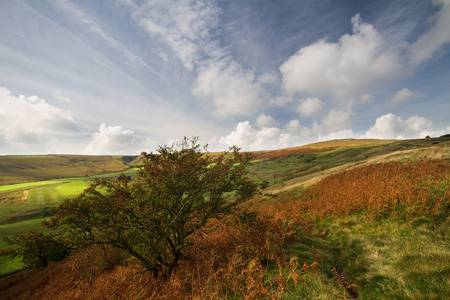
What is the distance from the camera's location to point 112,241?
6.12m

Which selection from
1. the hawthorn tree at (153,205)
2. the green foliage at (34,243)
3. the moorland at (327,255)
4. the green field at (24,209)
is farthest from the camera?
the green field at (24,209)

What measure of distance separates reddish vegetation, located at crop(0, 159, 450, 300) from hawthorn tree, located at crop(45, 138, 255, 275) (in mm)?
917

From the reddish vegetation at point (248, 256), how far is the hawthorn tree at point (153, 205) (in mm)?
917

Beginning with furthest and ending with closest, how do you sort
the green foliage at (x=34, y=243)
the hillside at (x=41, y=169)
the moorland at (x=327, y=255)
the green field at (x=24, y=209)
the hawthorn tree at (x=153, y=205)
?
the hillside at (x=41, y=169) → the green field at (x=24, y=209) → the hawthorn tree at (x=153, y=205) → the green foliage at (x=34, y=243) → the moorland at (x=327, y=255)

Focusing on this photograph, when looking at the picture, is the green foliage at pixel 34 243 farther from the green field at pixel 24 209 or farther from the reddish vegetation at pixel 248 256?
the green field at pixel 24 209

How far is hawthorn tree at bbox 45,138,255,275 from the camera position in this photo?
19.6ft

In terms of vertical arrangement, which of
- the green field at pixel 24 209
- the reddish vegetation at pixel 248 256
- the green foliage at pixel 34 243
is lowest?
the green field at pixel 24 209

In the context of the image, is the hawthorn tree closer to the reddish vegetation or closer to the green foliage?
the green foliage

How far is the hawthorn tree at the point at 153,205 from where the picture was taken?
5.97 meters

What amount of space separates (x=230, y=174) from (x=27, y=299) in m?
13.1

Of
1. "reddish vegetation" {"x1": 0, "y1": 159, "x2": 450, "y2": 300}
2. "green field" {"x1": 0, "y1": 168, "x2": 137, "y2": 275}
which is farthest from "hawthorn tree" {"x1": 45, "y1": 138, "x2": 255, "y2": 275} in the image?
"green field" {"x1": 0, "y1": 168, "x2": 137, "y2": 275}

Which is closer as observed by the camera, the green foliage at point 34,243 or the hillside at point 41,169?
the green foliage at point 34,243

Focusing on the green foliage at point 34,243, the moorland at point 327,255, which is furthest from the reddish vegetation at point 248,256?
the green foliage at point 34,243

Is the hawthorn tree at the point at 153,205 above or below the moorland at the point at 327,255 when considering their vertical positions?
above
